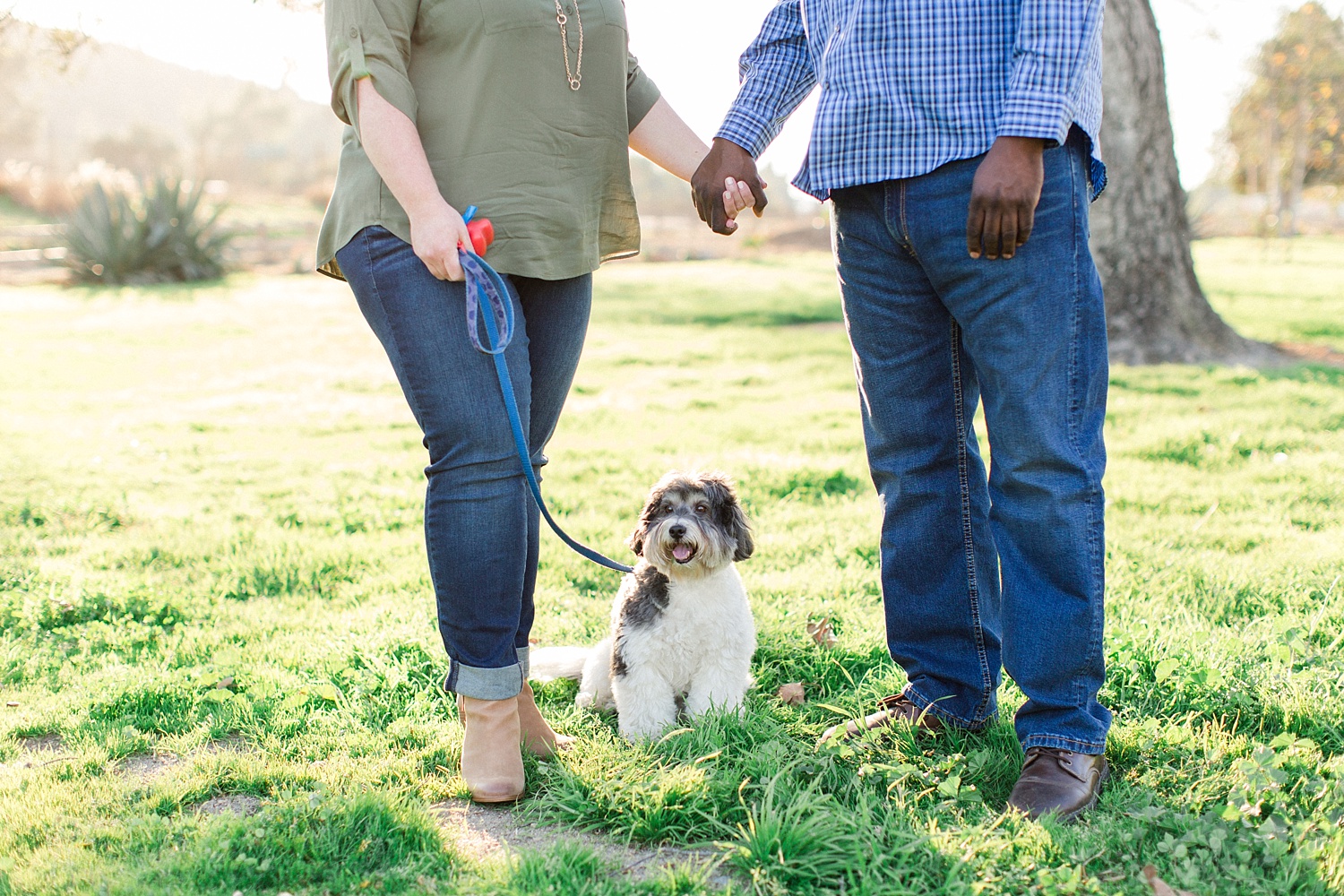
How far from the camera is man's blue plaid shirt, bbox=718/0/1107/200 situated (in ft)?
6.71

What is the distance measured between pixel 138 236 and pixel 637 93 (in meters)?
16.4

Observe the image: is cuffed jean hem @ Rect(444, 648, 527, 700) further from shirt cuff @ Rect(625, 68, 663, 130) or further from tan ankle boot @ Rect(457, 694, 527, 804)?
shirt cuff @ Rect(625, 68, 663, 130)

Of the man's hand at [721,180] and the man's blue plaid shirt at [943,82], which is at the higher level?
the man's blue plaid shirt at [943,82]

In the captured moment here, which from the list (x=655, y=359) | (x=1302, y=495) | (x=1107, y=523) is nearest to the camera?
(x=1107, y=523)

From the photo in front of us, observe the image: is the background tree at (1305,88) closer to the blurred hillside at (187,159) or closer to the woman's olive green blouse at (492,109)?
the blurred hillside at (187,159)

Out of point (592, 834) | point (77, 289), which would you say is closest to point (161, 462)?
point (592, 834)

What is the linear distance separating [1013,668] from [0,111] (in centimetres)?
6349

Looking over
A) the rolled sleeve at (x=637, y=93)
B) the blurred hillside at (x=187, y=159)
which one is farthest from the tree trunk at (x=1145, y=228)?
the rolled sleeve at (x=637, y=93)

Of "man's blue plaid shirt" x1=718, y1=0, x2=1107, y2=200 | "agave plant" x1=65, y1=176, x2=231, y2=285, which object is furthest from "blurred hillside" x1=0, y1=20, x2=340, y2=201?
"man's blue plaid shirt" x1=718, y1=0, x2=1107, y2=200

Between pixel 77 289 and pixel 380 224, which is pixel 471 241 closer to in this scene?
pixel 380 224

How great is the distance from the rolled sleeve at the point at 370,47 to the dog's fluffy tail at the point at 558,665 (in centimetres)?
171

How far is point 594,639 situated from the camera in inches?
145

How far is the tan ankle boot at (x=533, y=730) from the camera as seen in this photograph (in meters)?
2.73

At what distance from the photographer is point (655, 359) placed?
10211mm
